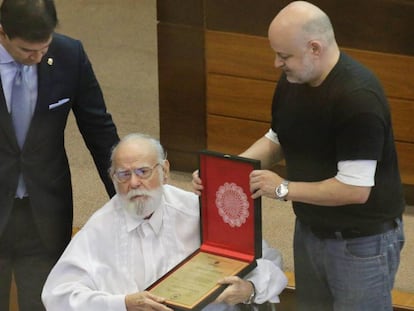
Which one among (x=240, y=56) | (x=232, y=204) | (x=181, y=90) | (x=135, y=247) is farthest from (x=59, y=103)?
(x=181, y=90)

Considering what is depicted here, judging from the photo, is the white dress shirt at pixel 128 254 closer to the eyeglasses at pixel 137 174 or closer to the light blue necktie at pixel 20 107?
the eyeglasses at pixel 137 174

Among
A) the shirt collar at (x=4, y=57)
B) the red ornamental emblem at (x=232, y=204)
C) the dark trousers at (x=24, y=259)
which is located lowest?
the dark trousers at (x=24, y=259)

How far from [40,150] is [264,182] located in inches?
26.3

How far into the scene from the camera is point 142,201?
2990mm

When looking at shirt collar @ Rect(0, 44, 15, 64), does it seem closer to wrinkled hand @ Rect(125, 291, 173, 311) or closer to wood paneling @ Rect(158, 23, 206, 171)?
wrinkled hand @ Rect(125, 291, 173, 311)

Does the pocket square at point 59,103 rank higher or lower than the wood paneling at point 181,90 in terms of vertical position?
higher

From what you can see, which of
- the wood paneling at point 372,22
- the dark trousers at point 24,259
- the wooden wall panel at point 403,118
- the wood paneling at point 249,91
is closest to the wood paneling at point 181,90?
the wood paneling at point 249,91

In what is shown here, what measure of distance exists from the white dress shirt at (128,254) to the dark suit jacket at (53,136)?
0.21 meters

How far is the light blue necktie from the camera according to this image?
10.0ft

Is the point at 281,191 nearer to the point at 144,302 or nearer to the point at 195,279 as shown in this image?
the point at 195,279

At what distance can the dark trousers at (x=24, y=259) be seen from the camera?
3.24 metres

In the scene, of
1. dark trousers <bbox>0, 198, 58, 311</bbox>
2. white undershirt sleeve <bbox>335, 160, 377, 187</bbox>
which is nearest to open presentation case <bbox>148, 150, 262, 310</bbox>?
white undershirt sleeve <bbox>335, 160, 377, 187</bbox>

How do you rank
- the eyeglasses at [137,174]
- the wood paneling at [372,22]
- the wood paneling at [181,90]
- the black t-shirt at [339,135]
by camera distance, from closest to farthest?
1. the black t-shirt at [339,135]
2. the eyeglasses at [137,174]
3. the wood paneling at [372,22]
4. the wood paneling at [181,90]

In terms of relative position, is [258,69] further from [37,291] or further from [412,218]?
[37,291]
